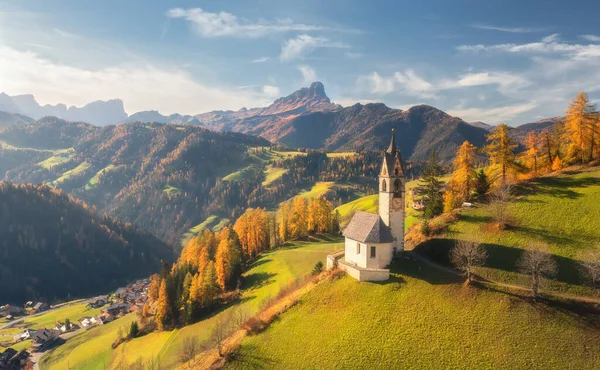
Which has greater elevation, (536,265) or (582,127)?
(582,127)

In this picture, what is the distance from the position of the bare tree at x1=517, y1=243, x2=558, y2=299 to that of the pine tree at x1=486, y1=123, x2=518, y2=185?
23.6m

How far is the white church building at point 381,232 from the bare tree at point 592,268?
2396 centimetres

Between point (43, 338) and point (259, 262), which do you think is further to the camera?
point (43, 338)

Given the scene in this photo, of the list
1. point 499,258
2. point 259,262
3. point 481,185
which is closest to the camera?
point 499,258

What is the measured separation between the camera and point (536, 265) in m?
43.7

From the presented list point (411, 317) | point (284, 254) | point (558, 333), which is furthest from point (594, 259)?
point (284, 254)

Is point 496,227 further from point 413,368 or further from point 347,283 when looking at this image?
point 413,368

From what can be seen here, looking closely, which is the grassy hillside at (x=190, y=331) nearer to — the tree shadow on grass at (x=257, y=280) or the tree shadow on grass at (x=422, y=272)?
the tree shadow on grass at (x=257, y=280)

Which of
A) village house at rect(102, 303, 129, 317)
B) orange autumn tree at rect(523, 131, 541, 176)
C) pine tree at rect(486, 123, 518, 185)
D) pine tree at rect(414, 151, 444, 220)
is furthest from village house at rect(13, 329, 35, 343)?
orange autumn tree at rect(523, 131, 541, 176)

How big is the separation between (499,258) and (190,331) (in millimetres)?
65773

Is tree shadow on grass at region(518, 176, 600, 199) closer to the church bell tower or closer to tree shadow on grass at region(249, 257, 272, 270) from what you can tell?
the church bell tower

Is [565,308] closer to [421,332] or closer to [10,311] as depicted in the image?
[421,332]

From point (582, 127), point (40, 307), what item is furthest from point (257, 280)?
point (40, 307)

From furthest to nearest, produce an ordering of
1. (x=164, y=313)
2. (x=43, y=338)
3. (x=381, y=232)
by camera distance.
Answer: (x=43, y=338), (x=164, y=313), (x=381, y=232)
